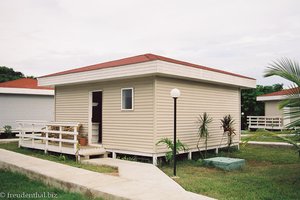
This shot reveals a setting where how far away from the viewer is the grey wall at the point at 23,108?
59.8 ft

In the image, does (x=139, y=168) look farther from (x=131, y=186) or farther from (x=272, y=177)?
(x=272, y=177)

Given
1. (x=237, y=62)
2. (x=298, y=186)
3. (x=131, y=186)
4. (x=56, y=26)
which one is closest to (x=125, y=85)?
(x=131, y=186)

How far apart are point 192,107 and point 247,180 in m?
3.79

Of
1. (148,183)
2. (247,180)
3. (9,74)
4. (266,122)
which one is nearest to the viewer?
(148,183)

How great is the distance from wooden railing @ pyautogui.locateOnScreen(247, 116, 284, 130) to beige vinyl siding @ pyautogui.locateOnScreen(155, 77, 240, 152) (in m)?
10.6

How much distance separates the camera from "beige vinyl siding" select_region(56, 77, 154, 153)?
9.40 metres

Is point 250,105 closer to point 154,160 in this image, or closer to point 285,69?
point 154,160

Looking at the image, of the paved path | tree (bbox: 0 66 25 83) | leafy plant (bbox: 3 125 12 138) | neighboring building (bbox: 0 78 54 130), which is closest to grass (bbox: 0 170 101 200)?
the paved path

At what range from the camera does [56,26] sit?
15641mm

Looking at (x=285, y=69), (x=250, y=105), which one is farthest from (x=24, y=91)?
(x=250, y=105)

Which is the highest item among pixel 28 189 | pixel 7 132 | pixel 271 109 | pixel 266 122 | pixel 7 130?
pixel 271 109

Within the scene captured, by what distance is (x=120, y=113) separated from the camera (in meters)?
10.3

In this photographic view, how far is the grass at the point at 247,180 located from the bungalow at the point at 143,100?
1.25 m

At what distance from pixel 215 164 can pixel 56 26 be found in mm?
10707
